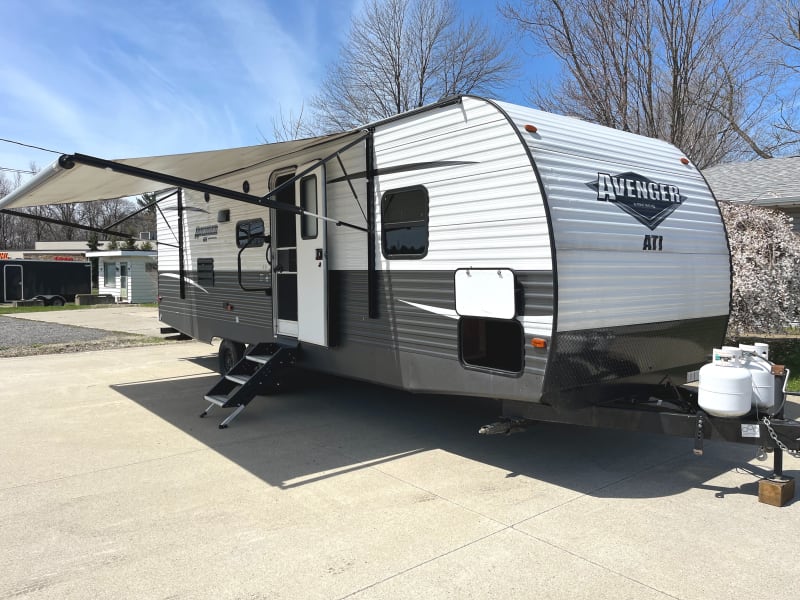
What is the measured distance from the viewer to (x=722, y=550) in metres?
3.49

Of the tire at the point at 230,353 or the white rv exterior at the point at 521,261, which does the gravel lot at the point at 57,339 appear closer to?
the tire at the point at 230,353

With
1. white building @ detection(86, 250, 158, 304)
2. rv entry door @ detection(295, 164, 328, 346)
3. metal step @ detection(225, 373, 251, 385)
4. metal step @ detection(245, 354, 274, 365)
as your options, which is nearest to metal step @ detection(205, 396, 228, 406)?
metal step @ detection(225, 373, 251, 385)

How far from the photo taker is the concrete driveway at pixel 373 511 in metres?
3.20

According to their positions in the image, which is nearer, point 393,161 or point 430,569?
point 430,569

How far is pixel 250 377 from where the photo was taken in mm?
6242

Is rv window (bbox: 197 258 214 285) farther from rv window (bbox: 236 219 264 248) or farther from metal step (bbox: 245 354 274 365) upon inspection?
metal step (bbox: 245 354 274 365)

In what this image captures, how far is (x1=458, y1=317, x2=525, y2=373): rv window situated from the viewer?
5439mm

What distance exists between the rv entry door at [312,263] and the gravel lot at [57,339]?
7578 mm

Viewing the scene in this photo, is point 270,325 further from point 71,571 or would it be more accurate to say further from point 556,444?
point 71,571

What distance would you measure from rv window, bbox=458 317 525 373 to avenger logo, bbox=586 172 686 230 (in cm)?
136

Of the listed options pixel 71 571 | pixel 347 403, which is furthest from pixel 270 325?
pixel 71 571

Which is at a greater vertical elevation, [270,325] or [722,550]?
[270,325]

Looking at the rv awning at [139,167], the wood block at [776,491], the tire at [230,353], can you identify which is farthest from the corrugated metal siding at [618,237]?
the tire at [230,353]

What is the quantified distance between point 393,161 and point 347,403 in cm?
315
